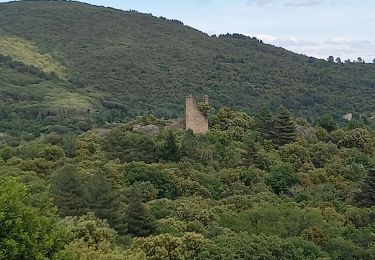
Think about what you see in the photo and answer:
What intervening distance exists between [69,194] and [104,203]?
67.3 inches

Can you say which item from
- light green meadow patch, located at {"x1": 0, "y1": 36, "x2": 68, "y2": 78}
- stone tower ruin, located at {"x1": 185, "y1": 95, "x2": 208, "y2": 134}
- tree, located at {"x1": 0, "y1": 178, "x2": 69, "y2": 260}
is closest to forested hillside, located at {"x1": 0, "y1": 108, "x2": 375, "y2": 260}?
tree, located at {"x1": 0, "y1": 178, "x2": 69, "y2": 260}

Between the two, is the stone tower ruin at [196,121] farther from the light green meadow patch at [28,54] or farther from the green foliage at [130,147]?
the light green meadow patch at [28,54]

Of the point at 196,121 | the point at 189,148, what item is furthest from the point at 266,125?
the point at 189,148

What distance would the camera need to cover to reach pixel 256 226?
28922 mm

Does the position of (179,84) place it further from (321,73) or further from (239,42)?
(239,42)

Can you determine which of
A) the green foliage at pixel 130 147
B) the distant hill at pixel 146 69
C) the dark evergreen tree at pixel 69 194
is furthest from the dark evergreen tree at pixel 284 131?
the distant hill at pixel 146 69

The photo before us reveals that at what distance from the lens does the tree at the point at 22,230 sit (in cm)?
1365

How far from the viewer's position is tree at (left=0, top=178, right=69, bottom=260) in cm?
1365

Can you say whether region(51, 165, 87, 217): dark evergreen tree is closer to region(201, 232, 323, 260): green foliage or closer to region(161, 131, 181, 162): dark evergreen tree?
region(201, 232, 323, 260): green foliage

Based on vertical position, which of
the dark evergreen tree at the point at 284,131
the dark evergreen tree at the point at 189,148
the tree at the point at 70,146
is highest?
the dark evergreen tree at the point at 284,131

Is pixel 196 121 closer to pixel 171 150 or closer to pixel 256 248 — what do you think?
pixel 171 150

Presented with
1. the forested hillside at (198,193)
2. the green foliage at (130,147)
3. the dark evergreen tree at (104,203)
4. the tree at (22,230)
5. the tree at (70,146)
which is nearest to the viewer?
the tree at (22,230)

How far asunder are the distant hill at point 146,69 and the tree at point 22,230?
80.1 m

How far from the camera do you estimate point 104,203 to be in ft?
90.6
